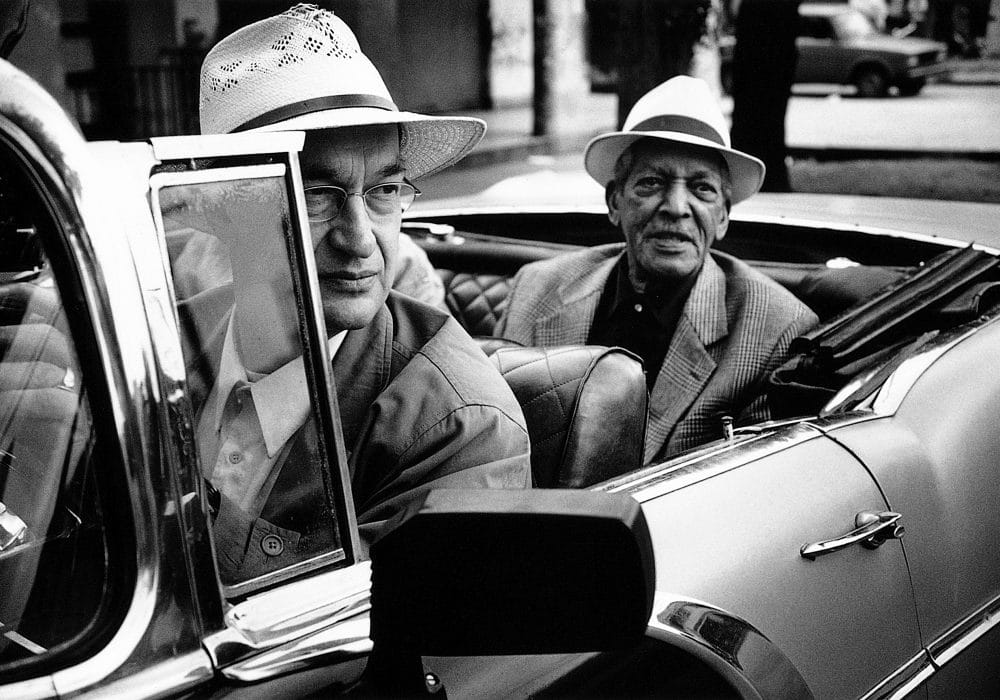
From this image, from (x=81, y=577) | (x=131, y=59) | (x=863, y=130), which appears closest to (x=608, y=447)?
(x=81, y=577)

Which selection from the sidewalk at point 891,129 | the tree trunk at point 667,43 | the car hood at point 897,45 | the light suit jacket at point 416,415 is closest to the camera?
the light suit jacket at point 416,415

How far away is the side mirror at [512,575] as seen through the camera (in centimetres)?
100

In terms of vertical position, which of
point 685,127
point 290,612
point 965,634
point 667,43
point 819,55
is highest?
point 667,43

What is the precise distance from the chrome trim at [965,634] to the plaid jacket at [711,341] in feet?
2.03

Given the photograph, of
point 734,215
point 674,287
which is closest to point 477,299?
point 734,215

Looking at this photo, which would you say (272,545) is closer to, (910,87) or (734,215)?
(734,215)

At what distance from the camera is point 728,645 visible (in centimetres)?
150

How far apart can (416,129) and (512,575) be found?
1.14 meters

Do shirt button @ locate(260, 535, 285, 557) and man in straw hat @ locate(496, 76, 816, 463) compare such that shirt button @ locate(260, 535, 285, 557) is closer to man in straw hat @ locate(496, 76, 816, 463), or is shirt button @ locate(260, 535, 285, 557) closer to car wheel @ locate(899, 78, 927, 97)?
man in straw hat @ locate(496, 76, 816, 463)

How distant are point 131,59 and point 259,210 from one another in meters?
11.7

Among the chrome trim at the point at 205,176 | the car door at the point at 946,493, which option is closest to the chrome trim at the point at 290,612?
the chrome trim at the point at 205,176

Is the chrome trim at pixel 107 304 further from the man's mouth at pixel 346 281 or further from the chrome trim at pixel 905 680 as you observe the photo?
the chrome trim at pixel 905 680

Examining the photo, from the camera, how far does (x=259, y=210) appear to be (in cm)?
115

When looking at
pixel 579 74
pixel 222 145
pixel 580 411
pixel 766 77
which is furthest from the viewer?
pixel 579 74
